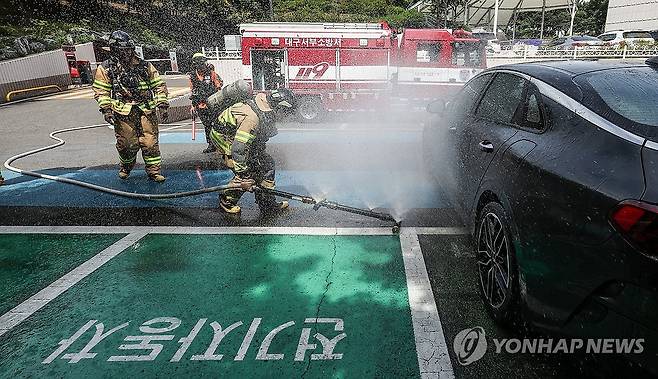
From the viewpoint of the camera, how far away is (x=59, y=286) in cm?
330

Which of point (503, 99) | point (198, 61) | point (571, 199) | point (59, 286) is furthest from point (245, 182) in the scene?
Answer: point (198, 61)

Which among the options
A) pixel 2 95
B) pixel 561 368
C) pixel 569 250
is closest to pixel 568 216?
pixel 569 250

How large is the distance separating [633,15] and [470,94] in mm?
51693

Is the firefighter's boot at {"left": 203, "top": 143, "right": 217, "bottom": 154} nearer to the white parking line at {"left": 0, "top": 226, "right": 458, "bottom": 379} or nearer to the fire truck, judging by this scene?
the white parking line at {"left": 0, "top": 226, "right": 458, "bottom": 379}

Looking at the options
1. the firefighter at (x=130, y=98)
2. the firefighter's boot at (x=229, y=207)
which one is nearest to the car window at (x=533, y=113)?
the firefighter's boot at (x=229, y=207)

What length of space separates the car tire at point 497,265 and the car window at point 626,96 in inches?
29.8

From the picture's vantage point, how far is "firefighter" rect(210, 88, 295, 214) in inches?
177

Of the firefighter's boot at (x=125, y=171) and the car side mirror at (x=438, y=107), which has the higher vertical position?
the car side mirror at (x=438, y=107)

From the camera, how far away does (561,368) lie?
7.63 ft

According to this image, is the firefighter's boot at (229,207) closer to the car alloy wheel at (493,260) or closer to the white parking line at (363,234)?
the white parking line at (363,234)

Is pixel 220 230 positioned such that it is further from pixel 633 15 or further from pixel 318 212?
pixel 633 15

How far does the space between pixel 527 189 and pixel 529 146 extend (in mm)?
315

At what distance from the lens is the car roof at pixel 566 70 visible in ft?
8.25

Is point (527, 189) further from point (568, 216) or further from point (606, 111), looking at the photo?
point (606, 111)
